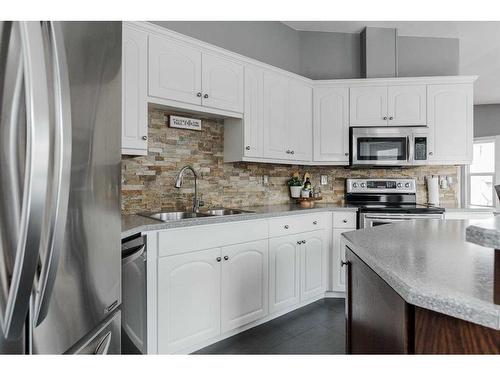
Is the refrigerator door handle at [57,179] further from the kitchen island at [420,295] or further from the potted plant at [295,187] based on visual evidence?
the potted plant at [295,187]

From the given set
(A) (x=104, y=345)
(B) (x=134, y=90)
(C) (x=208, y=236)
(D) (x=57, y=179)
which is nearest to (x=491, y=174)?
(C) (x=208, y=236)

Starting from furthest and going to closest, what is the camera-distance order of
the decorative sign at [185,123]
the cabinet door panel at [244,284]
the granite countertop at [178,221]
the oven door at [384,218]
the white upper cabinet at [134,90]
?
the oven door at [384,218] < the decorative sign at [185,123] < the cabinet door panel at [244,284] < the white upper cabinet at [134,90] < the granite countertop at [178,221]

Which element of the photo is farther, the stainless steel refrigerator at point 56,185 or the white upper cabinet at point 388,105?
the white upper cabinet at point 388,105

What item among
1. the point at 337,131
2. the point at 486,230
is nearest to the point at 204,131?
the point at 337,131

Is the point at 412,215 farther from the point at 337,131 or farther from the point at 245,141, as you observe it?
the point at 245,141

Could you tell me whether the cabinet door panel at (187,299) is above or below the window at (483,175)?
below

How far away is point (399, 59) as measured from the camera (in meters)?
3.75

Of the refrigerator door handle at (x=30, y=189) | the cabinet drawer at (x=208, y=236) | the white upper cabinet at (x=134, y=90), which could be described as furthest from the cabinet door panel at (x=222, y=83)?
the refrigerator door handle at (x=30, y=189)

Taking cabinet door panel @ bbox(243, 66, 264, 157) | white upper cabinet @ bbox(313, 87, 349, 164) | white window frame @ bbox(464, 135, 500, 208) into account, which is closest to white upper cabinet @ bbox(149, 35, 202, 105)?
cabinet door panel @ bbox(243, 66, 264, 157)

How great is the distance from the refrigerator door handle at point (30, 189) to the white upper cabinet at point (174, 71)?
1.62 meters

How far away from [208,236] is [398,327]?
142 cm

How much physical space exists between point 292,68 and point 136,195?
239 centimetres

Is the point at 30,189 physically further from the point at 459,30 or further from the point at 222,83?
the point at 459,30

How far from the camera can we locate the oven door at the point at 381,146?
130 inches
